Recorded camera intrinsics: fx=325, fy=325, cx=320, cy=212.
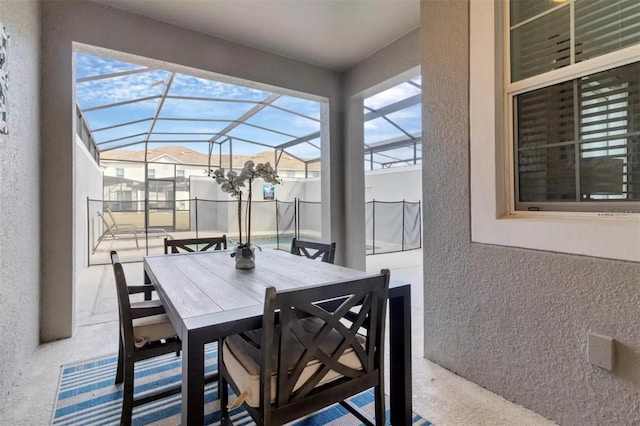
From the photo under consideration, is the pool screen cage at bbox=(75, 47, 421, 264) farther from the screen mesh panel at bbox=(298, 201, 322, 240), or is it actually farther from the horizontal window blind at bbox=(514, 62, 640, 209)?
the horizontal window blind at bbox=(514, 62, 640, 209)

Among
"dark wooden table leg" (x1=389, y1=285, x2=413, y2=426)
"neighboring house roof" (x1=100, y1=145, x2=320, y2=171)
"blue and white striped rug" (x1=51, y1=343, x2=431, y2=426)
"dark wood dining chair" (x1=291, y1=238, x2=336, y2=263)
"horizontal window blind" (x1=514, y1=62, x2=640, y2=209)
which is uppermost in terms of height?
"neighboring house roof" (x1=100, y1=145, x2=320, y2=171)

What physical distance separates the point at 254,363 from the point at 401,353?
701 mm

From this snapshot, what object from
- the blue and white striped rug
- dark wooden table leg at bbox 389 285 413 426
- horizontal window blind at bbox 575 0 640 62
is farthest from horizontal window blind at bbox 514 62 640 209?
the blue and white striped rug

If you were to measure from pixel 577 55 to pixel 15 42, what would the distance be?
2.99 meters

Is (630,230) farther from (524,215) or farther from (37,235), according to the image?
(37,235)

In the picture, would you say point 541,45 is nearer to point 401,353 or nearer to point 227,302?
point 401,353

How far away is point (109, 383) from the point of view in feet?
6.13

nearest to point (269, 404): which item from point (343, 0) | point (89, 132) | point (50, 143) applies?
point (50, 143)

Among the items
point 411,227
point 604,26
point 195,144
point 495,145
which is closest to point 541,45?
point 604,26

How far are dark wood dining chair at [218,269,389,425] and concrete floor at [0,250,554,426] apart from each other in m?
0.52

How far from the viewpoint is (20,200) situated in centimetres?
197

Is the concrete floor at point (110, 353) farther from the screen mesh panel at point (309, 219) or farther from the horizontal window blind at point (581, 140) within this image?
the screen mesh panel at point (309, 219)

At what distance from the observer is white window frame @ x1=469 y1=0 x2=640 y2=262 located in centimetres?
158

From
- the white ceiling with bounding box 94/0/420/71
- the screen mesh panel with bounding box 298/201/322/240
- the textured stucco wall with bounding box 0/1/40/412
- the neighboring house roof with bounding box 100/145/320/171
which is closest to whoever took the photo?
the textured stucco wall with bounding box 0/1/40/412
